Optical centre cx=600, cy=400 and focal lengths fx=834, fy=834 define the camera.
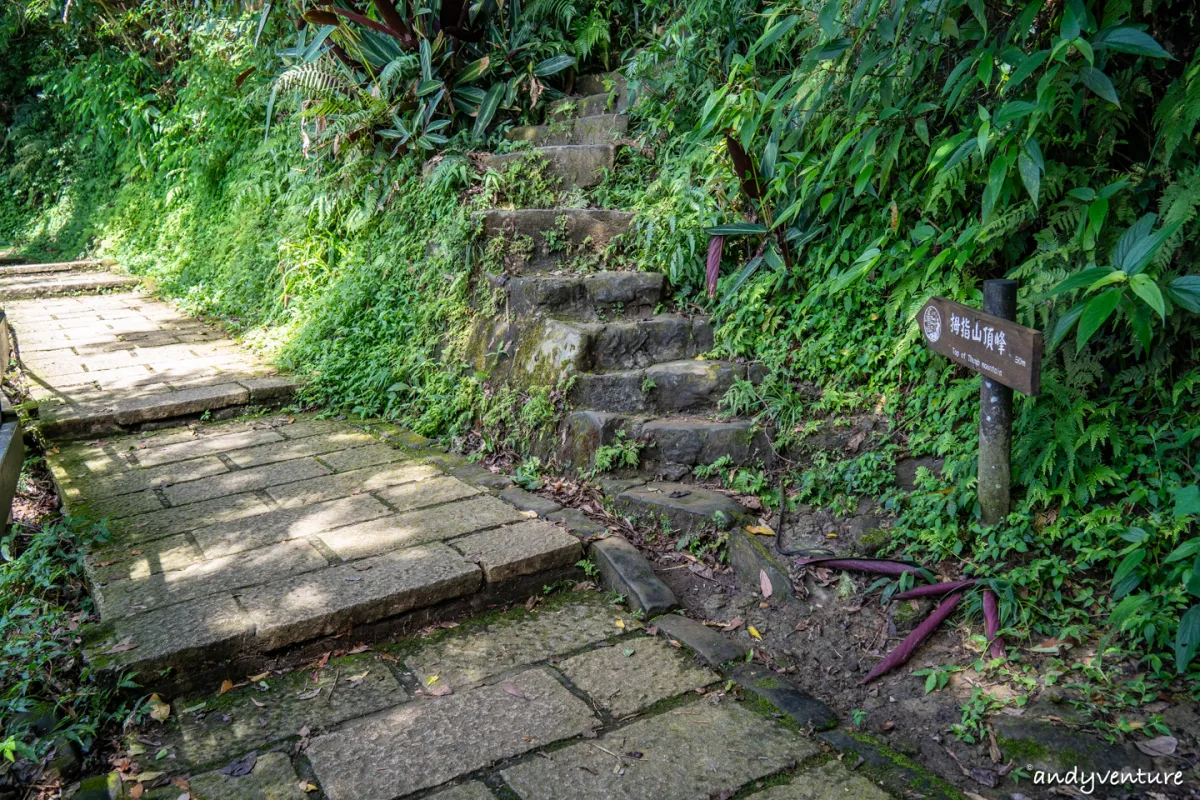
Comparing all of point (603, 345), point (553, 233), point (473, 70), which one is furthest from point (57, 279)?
point (603, 345)

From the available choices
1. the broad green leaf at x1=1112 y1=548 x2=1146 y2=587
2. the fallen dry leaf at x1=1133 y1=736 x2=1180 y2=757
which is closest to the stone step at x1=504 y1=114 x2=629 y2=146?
the broad green leaf at x1=1112 y1=548 x2=1146 y2=587

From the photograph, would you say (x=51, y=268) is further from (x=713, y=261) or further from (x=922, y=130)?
(x=922, y=130)

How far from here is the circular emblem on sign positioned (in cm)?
269

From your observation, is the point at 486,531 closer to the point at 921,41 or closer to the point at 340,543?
the point at 340,543

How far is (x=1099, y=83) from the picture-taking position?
2273mm

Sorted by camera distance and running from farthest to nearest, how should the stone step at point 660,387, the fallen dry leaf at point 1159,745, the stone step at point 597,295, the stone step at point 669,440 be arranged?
the stone step at point 597,295, the stone step at point 660,387, the stone step at point 669,440, the fallen dry leaf at point 1159,745

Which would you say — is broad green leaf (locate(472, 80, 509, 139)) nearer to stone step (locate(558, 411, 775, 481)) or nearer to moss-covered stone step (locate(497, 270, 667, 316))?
moss-covered stone step (locate(497, 270, 667, 316))

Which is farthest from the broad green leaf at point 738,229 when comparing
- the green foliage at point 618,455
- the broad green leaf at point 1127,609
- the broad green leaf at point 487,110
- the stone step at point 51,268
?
the stone step at point 51,268

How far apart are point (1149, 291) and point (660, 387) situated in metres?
2.02

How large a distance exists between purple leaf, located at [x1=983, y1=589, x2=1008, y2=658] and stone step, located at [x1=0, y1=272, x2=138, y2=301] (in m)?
8.94

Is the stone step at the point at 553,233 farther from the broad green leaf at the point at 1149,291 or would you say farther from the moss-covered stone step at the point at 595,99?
the broad green leaf at the point at 1149,291

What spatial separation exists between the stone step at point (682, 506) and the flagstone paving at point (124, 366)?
2.76 m

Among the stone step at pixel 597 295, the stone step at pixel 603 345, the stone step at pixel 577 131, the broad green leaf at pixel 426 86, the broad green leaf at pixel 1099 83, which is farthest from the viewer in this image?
the broad green leaf at pixel 426 86

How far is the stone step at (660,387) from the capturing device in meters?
3.64
